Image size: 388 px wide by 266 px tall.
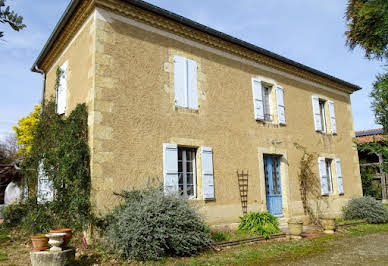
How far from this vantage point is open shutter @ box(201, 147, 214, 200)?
6891 millimetres

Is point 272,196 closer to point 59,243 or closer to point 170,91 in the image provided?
point 170,91

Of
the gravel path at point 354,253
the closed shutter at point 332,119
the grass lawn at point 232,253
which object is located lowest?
the gravel path at point 354,253

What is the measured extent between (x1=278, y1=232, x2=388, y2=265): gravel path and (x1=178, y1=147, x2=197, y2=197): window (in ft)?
8.77

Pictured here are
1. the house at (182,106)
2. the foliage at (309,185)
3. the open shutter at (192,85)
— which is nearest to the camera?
the house at (182,106)

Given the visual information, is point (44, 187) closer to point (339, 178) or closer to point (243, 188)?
point (243, 188)

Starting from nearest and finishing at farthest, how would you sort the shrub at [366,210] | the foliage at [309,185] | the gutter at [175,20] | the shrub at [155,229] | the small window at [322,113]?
the shrub at [155,229]
the gutter at [175,20]
the foliage at [309,185]
the shrub at [366,210]
the small window at [322,113]

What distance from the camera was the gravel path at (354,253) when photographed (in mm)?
4945

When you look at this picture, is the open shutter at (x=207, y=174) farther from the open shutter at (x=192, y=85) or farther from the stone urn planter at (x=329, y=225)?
the stone urn planter at (x=329, y=225)

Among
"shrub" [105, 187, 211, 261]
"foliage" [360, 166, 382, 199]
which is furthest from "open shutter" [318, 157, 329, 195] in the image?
"shrub" [105, 187, 211, 261]

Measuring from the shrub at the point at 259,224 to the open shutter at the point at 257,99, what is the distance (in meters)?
2.73

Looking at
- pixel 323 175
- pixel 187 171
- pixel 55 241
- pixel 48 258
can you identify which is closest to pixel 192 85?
pixel 187 171

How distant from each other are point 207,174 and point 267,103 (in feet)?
11.8

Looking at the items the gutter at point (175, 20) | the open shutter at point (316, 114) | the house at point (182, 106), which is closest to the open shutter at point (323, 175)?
the house at point (182, 106)

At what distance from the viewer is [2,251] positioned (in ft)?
18.9
